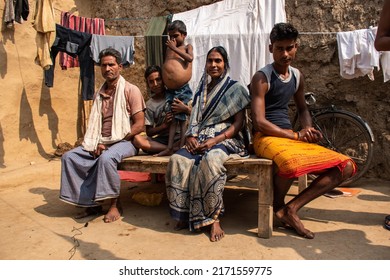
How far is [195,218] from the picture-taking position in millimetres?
3135

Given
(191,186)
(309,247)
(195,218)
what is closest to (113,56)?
(191,186)

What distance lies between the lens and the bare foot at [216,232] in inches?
118

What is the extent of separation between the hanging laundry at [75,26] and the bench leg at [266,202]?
3914 mm

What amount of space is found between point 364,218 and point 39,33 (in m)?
4.63

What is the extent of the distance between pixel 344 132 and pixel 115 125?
2.83 metres

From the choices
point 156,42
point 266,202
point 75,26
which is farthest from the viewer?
point 75,26

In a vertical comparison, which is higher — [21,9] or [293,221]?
[21,9]

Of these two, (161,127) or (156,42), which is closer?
(161,127)

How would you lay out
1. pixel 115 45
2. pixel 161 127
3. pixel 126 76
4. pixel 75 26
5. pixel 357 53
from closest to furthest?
pixel 161 127 → pixel 357 53 → pixel 115 45 → pixel 75 26 → pixel 126 76

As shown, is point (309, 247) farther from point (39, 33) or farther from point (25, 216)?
point (39, 33)

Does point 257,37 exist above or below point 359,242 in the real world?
above

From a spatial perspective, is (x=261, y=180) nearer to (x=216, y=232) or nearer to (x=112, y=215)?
(x=216, y=232)

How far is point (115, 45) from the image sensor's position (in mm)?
5426

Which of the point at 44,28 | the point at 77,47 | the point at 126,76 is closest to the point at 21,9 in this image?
the point at 44,28
